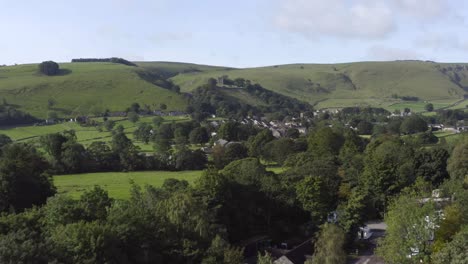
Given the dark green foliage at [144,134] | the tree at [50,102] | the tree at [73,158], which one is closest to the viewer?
the tree at [73,158]

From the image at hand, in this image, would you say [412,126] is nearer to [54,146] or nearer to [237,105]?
[237,105]

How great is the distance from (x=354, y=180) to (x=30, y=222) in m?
29.0

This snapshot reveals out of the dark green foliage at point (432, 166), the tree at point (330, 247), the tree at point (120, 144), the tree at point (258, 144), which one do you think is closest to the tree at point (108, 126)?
the tree at point (120, 144)

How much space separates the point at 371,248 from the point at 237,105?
3838 inches

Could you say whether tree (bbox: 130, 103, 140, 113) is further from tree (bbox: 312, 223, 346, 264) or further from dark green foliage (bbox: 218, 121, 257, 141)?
tree (bbox: 312, 223, 346, 264)

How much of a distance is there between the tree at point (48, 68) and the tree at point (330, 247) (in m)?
121

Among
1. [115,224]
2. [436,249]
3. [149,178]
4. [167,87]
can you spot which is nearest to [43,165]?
[149,178]

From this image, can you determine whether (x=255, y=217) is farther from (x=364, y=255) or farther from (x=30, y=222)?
(x=30, y=222)

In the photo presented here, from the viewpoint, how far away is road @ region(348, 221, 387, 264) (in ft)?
103

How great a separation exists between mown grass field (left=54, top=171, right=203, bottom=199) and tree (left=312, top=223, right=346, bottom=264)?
56.4 ft

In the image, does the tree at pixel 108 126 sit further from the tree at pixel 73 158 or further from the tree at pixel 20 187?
the tree at pixel 20 187

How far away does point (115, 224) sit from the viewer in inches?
958

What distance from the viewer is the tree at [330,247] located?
2875cm

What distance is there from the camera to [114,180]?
50.8 metres
